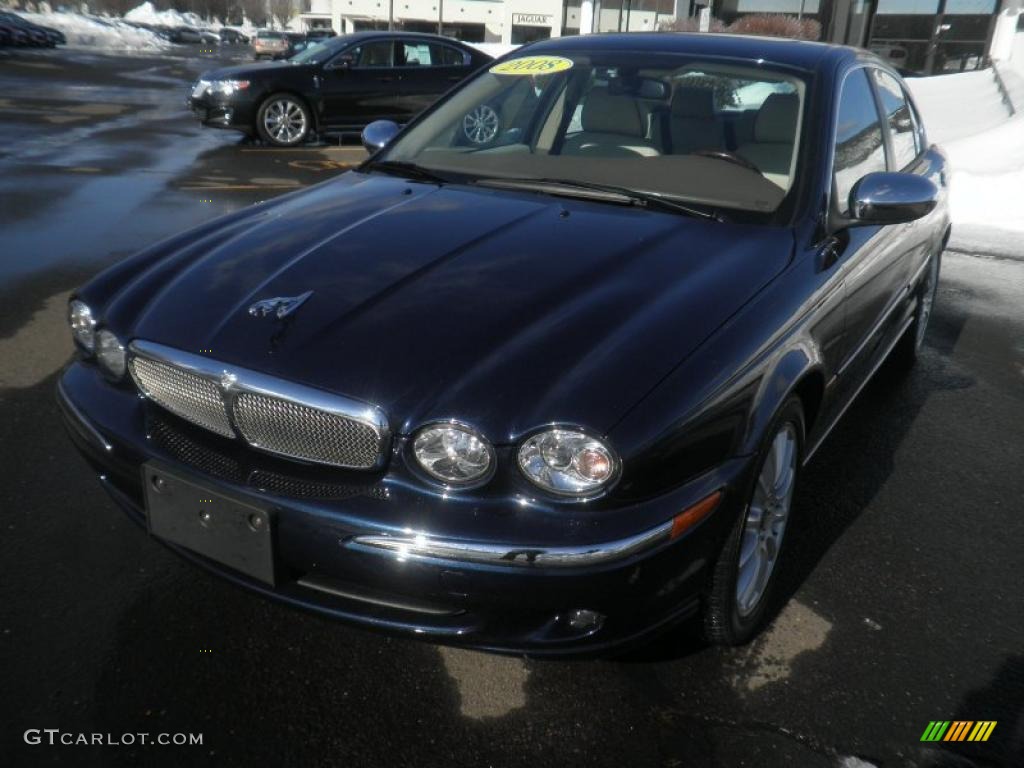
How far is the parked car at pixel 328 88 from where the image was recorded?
1155 cm

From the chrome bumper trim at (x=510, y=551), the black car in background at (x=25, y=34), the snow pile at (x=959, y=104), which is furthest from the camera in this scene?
the black car in background at (x=25, y=34)

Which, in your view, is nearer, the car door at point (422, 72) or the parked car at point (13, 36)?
the car door at point (422, 72)

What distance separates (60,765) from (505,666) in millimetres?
1092

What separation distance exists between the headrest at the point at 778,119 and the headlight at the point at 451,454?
1.79 metres

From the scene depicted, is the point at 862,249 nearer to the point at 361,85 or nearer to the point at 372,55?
the point at 361,85

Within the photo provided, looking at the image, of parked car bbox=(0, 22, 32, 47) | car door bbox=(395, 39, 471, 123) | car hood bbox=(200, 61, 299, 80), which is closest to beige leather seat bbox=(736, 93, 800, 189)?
car door bbox=(395, 39, 471, 123)

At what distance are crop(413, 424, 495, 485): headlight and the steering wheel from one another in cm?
164

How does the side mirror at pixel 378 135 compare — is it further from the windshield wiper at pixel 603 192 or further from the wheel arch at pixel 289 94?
the wheel arch at pixel 289 94

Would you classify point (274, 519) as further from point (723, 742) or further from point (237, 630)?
point (723, 742)

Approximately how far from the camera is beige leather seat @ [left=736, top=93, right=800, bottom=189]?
10.0ft

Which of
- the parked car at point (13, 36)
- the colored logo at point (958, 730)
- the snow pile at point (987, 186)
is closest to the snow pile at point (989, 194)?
the snow pile at point (987, 186)

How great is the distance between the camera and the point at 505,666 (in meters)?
2.47

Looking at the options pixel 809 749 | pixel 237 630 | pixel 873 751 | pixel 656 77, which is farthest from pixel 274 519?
pixel 656 77

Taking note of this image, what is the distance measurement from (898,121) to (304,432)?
3.29 metres
